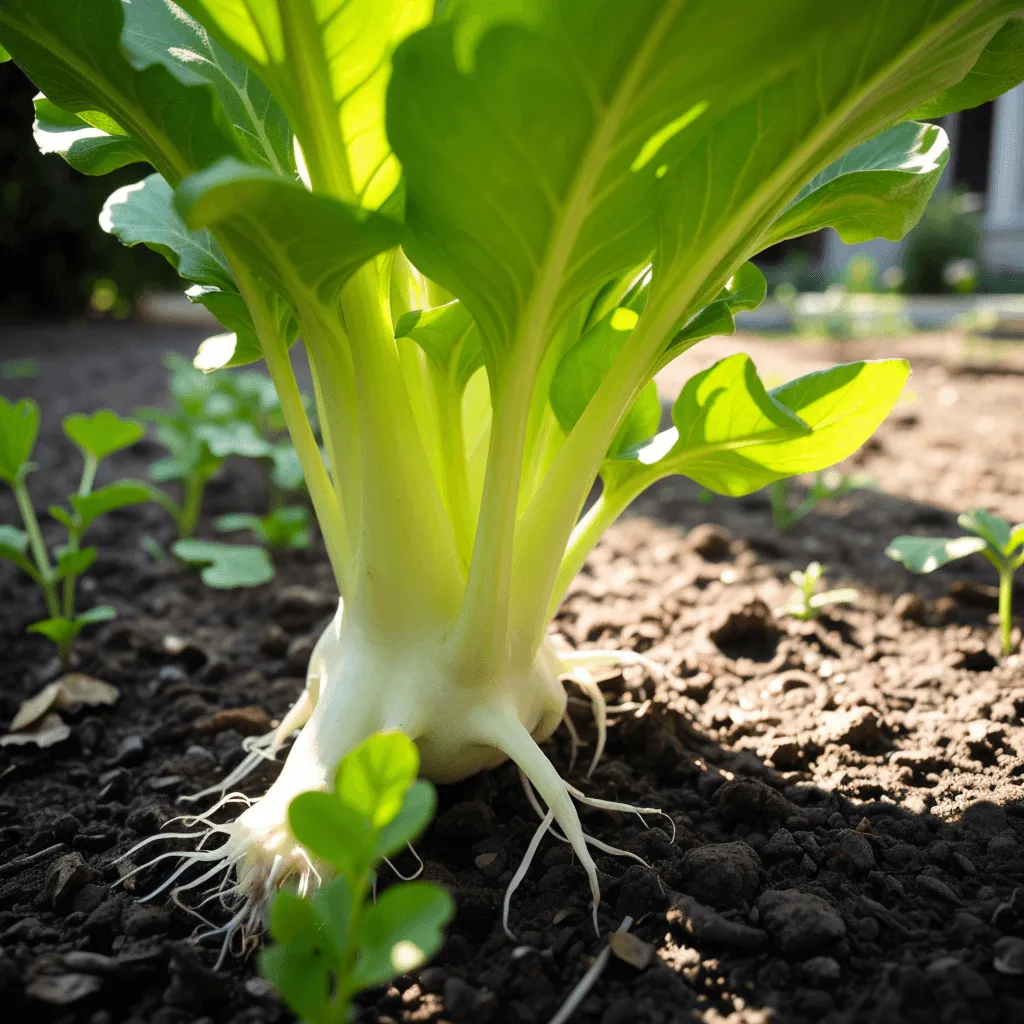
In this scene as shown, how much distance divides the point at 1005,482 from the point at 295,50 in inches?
84.5

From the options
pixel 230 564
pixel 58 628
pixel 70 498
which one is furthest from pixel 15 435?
pixel 230 564

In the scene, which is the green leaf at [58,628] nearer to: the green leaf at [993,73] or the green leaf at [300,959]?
the green leaf at [300,959]

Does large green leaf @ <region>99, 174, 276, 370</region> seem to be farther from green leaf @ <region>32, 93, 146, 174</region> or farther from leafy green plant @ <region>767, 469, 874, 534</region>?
leafy green plant @ <region>767, 469, 874, 534</region>

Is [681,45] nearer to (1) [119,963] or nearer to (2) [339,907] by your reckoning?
(2) [339,907]

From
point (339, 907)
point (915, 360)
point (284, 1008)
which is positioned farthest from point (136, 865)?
point (915, 360)

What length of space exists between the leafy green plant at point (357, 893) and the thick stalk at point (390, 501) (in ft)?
1.04

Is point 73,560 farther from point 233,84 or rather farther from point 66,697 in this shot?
point 233,84

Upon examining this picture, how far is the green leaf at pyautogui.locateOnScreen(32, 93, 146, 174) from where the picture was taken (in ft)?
3.42

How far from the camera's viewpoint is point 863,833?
37.9 inches

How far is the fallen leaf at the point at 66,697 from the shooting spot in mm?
1313

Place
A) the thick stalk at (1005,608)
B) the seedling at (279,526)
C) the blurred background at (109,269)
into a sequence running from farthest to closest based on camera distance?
1. the blurred background at (109,269)
2. the seedling at (279,526)
3. the thick stalk at (1005,608)

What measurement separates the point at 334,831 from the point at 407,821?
5 cm

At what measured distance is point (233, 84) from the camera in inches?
39.8

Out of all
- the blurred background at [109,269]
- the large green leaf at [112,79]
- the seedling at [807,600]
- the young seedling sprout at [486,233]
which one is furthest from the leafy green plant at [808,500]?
the blurred background at [109,269]
